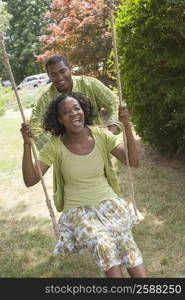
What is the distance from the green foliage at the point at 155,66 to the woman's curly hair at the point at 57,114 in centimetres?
208

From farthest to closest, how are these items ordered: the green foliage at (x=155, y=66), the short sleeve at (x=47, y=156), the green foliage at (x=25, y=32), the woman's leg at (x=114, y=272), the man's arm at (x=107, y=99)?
the green foliage at (x=25, y=32)
the green foliage at (x=155, y=66)
the man's arm at (x=107, y=99)
the short sleeve at (x=47, y=156)
the woman's leg at (x=114, y=272)

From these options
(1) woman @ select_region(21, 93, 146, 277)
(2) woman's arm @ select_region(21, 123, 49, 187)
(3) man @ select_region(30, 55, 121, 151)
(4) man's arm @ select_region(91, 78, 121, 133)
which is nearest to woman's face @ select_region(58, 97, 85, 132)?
(1) woman @ select_region(21, 93, 146, 277)

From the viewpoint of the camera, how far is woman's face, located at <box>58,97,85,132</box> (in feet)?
9.62

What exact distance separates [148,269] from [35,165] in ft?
4.33

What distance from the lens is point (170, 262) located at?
3.35m

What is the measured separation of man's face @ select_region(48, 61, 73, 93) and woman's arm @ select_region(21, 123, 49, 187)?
1.92ft

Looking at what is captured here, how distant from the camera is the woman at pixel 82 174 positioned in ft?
9.15

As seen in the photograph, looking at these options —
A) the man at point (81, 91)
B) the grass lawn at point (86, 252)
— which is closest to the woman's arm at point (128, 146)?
A: the man at point (81, 91)

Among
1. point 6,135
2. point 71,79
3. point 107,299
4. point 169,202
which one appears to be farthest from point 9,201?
point 6,135

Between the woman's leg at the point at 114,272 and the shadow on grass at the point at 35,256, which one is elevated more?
the woman's leg at the point at 114,272

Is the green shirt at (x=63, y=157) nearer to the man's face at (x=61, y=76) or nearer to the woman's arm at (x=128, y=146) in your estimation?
the woman's arm at (x=128, y=146)

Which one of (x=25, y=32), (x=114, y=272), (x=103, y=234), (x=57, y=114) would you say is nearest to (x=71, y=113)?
(x=57, y=114)

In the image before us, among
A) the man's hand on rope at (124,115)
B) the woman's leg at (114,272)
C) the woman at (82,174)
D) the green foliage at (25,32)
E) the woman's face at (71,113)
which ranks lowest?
the green foliage at (25,32)

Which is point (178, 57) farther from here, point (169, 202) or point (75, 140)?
point (75, 140)
